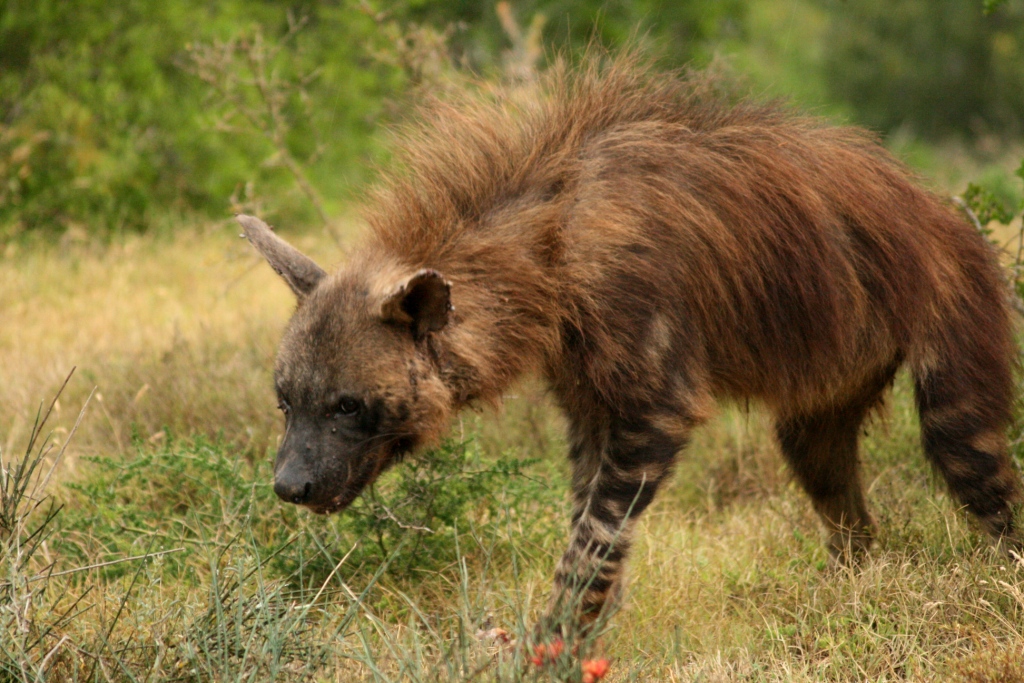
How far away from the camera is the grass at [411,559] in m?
3.51

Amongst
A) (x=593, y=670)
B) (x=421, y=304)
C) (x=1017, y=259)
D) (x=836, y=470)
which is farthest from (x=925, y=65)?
(x=593, y=670)

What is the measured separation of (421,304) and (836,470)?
7.16 ft

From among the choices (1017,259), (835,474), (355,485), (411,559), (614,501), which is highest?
(355,485)

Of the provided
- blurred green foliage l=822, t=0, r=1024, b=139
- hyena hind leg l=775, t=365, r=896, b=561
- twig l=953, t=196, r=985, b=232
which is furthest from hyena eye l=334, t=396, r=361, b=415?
blurred green foliage l=822, t=0, r=1024, b=139

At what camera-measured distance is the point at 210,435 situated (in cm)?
596

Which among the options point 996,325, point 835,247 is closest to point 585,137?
point 835,247

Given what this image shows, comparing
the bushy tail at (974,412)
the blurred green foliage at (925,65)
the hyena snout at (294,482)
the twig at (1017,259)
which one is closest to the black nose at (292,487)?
the hyena snout at (294,482)

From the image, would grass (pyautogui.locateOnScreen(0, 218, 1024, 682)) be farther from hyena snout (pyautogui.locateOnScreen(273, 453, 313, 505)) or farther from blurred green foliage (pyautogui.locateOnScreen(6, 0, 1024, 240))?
blurred green foliage (pyautogui.locateOnScreen(6, 0, 1024, 240))

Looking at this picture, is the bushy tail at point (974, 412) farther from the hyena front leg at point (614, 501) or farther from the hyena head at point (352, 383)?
the hyena head at point (352, 383)

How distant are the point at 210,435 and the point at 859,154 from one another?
3.51 metres

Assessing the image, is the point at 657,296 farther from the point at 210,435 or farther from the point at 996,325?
the point at 210,435

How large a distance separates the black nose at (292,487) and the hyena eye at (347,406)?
24 cm

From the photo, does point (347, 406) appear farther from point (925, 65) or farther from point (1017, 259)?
point (925, 65)

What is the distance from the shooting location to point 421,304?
363cm
